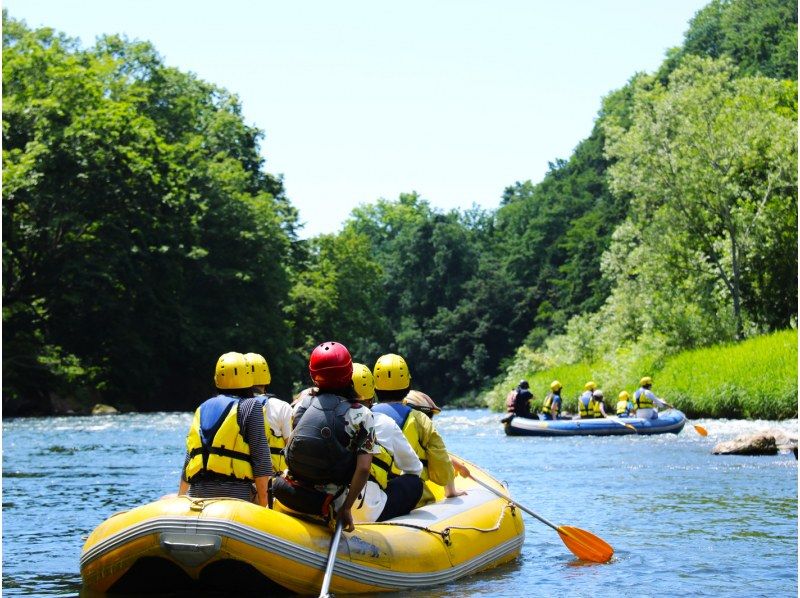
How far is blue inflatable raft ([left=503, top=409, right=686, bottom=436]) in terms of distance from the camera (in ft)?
78.1

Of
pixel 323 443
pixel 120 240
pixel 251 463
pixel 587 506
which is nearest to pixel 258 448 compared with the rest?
pixel 251 463

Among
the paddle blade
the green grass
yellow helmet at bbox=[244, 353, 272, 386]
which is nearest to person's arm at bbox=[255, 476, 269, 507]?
yellow helmet at bbox=[244, 353, 272, 386]

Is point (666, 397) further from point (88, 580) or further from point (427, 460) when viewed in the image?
point (88, 580)

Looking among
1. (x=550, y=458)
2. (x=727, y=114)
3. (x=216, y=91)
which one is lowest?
(x=550, y=458)

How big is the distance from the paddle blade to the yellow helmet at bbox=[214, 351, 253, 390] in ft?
9.66

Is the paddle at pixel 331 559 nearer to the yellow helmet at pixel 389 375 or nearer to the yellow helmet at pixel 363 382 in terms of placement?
the yellow helmet at pixel 363 382

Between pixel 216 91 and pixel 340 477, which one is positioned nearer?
pixel 340 477

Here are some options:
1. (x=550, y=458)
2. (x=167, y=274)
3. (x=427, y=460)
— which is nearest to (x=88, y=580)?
(x=427, y=460)

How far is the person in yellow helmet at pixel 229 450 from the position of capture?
23.8ft

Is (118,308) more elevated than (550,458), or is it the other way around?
(118,308)

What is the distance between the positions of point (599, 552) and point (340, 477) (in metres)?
2.99

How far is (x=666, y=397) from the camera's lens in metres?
Result: 28.5

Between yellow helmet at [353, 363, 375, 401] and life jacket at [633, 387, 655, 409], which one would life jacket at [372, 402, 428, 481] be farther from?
life jacket at [633, 387, 655, 409]

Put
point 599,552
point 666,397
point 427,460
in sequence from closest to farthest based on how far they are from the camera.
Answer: point 427,460
point 599,552
point 666,397
